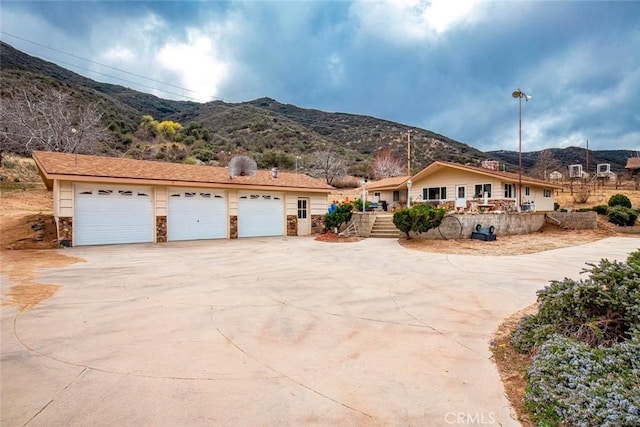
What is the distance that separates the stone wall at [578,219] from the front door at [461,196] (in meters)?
5.04

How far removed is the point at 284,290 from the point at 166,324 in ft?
7.57

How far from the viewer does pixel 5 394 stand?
2463 millimetres

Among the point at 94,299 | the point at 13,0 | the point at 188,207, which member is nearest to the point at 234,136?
the point at 13,0

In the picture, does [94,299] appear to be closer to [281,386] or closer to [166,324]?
Answer: [166,324]

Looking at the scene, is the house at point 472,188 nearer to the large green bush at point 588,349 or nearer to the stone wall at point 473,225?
the stone wall at point 473,225

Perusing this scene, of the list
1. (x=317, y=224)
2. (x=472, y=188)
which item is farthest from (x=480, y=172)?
(x=317, y=224)

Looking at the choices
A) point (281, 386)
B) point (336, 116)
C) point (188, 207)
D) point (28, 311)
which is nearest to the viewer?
point (281, 386)

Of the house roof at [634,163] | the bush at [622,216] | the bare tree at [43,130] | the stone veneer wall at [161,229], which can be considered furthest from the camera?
the house roof at [634,163]

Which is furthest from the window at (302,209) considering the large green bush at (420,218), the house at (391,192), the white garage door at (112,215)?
the house at (391,192)

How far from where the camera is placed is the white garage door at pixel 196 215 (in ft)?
46.0

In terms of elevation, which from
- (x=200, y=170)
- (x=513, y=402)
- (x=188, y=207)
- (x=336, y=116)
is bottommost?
(x=513, y=402)

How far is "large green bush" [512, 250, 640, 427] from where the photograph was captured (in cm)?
205

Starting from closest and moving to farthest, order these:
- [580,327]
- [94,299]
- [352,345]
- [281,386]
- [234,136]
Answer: [281,386]
[580,327]
[352,345]
[94,299]
[234,136]

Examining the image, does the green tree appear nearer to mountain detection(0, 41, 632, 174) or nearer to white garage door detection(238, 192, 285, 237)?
mountain detection(0, 41, 632, 174)
